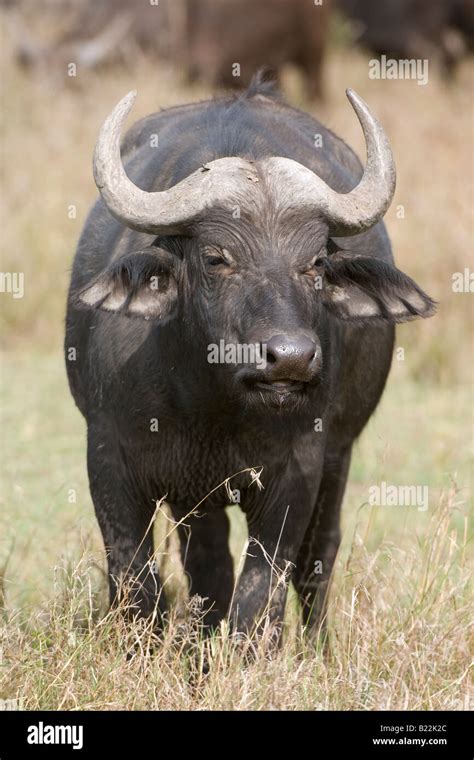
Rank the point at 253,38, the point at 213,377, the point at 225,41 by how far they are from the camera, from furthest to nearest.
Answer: the point at 253,38, the point at 225,41, the point at 213,377

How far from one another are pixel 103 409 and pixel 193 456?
40cm

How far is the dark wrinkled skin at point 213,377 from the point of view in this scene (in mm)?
5258

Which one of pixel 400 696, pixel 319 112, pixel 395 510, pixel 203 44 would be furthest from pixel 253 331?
pixel 203 44

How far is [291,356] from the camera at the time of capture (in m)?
4.85

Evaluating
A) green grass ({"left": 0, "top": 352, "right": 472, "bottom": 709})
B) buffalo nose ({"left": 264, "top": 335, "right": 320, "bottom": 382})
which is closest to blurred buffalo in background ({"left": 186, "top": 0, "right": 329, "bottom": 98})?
green grass ({"left": 0, "top": 352, "right": 472, "bottom": 709})

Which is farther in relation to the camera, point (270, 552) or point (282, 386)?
point (270, 552)

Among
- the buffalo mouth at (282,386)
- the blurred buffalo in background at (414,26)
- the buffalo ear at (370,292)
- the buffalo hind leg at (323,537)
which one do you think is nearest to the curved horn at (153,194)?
the buffalo ear at (370,292)

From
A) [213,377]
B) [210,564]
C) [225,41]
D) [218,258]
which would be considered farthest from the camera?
[225,41]

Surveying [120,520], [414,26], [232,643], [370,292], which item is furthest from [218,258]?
[414,26]

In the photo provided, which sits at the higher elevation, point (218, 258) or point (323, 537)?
point (218, 258)

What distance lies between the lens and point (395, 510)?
28.5 feet

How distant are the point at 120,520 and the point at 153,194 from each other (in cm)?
126

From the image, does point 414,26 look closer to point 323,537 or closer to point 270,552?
point 323,537

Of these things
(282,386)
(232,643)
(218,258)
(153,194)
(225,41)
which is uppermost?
(225,41)
